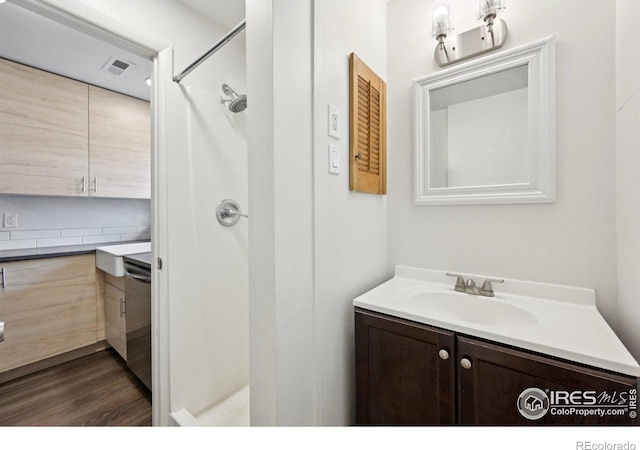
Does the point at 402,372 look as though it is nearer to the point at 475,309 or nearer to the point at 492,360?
the point at 492,360

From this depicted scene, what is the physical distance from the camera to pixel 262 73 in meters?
0.80

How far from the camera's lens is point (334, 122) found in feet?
3.37

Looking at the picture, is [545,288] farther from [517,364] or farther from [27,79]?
[27,79]

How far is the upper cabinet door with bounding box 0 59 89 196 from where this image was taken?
1817 millimetres

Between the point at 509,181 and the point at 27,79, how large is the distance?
320 cm

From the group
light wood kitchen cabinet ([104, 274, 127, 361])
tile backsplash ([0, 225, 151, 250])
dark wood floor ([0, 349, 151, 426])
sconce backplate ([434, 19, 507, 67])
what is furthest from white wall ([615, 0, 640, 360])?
tile backsplash ([0, 225, 151, 250])

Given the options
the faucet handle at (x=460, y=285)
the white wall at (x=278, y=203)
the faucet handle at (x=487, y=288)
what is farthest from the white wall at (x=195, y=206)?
the faucet handle at (x=487, y=288)

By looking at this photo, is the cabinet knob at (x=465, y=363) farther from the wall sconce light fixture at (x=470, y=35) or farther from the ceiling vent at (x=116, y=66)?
the ceiling vent at (x=116, y=66)

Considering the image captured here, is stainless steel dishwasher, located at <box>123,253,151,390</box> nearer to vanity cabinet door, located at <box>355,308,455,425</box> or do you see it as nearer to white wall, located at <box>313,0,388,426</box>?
white wall, located at <box>313,0,388,426</box>

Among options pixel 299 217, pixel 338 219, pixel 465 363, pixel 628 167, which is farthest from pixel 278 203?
pixel 628 167

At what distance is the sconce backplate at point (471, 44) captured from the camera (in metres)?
1.15

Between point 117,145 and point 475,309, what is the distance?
298 cm

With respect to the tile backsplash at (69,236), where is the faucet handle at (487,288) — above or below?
below
